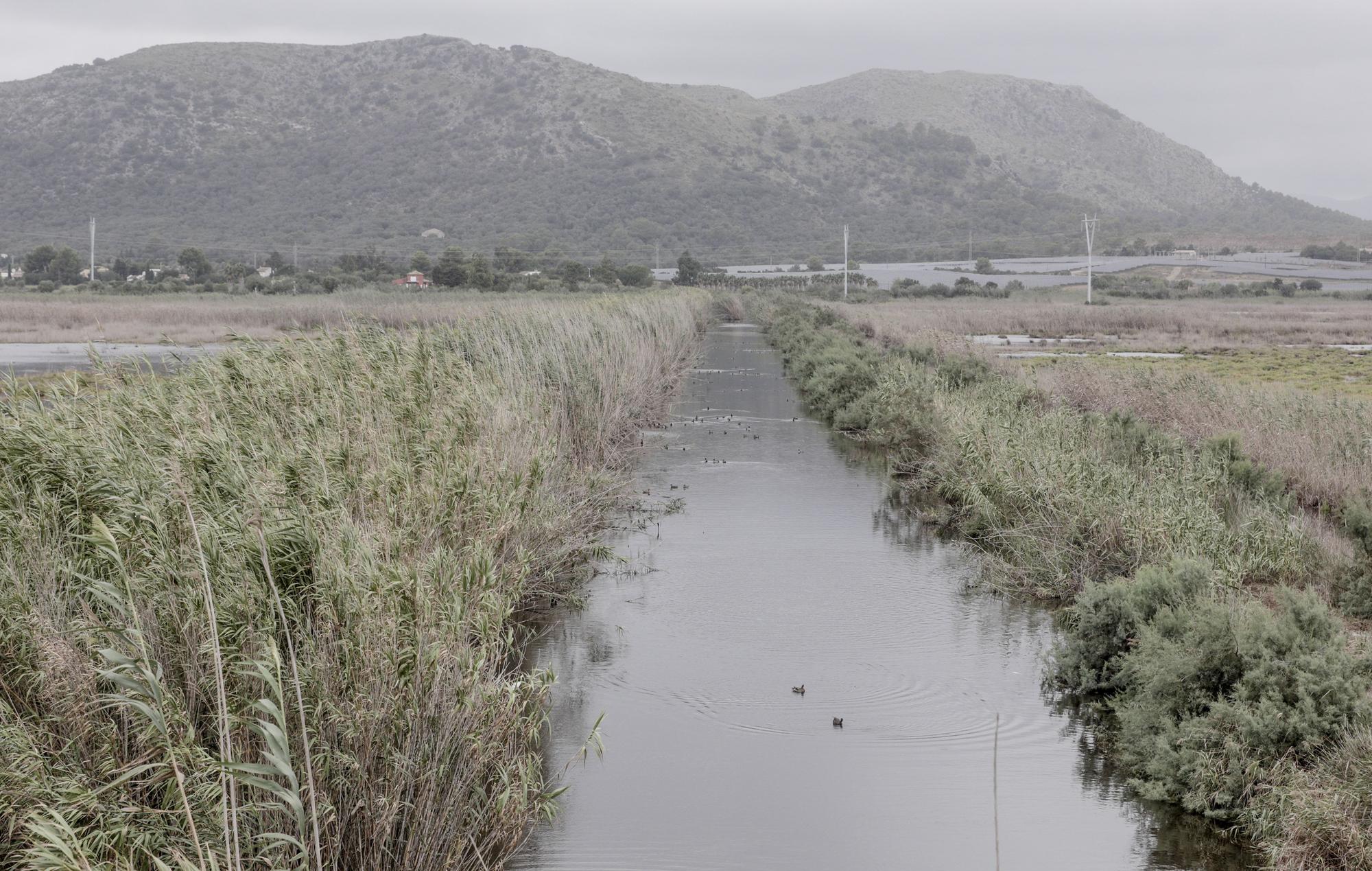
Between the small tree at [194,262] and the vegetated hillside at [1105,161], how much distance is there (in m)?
98.8

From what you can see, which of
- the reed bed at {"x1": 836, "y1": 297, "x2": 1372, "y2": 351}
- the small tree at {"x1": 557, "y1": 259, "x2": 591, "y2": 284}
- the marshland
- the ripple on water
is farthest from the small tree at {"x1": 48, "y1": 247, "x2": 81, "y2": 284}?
the ripple on water

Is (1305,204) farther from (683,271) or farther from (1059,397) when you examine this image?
(1059,397)

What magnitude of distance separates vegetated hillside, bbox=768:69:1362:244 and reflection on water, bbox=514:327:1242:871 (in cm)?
14388

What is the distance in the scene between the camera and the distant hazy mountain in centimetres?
10862

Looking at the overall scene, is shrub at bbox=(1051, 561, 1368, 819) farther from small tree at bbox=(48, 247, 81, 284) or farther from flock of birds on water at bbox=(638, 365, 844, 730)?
small tree at bbox=(48, 247, 81, 284)

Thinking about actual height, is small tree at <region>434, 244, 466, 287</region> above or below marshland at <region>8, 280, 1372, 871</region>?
above

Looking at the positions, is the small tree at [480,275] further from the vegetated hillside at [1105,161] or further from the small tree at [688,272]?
the vegetated hillside at [1105,161]

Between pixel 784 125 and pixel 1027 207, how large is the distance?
28970 millimetres

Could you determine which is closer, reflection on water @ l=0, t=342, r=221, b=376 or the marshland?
the marshland

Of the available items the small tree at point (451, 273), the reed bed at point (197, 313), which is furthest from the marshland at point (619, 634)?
the small tree at point (451, 273)

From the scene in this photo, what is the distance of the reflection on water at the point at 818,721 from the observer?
20.8 ft

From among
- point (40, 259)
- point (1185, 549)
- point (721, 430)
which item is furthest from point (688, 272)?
point (1185, 549)

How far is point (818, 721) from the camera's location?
7.88 meters

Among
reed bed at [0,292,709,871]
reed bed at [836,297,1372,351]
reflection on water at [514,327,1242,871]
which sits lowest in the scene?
reflection on water at [514,327,1242,871]
